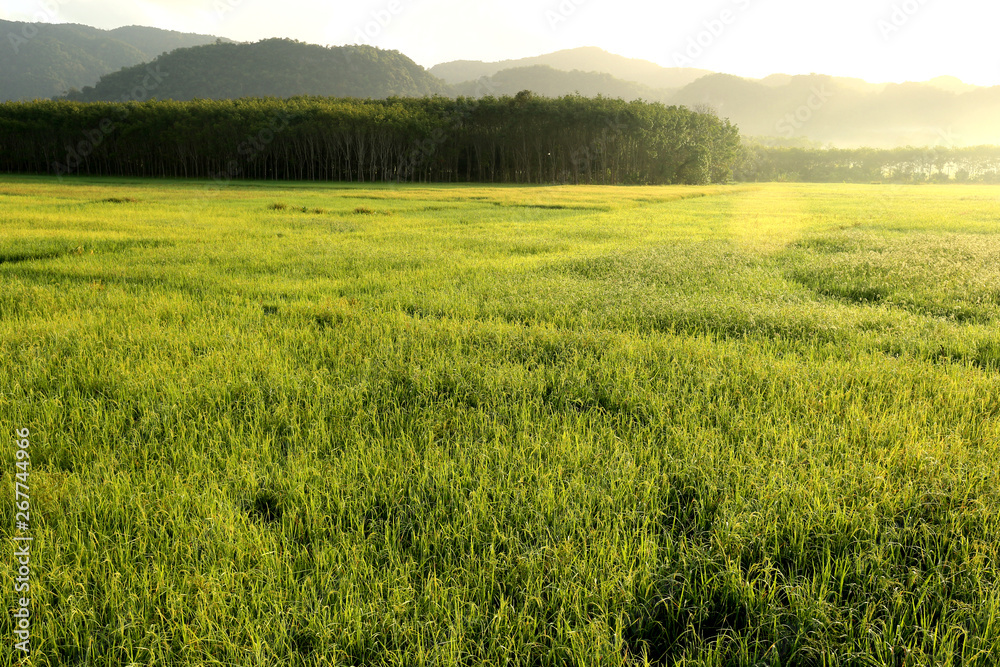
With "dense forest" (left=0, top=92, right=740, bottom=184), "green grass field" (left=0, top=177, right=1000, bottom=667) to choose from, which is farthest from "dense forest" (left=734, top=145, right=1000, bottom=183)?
"green grass field" (left=0, top=177, right=1000, bottom=667)

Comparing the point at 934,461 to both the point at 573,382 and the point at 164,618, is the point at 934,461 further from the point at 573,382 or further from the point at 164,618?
the point at 164,618

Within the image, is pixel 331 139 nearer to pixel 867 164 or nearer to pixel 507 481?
pixel 507 481

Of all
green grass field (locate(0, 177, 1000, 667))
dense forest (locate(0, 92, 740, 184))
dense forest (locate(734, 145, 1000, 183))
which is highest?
dense forest (locate(734, 145, 1000, 183))

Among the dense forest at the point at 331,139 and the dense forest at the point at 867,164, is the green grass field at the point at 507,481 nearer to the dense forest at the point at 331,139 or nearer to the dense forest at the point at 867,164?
the dense forest at the point at 331,139

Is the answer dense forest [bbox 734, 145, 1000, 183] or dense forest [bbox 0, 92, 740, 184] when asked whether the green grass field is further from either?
dense forest [bbox 734, 145, 1000, 183]

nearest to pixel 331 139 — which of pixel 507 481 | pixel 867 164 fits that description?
pixel 507 481

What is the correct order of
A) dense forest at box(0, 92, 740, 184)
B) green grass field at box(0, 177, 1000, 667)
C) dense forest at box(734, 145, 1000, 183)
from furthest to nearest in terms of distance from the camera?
dense forest at box(734, 145, 1000, 183) → dense forest at box(0, 92, 740, 184) → green grass field at box(0, 177, 1000, 667)

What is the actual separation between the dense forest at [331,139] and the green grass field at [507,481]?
84.4m

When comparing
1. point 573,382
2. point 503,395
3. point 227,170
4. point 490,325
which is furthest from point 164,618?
point 227,170

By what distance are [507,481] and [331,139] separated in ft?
299

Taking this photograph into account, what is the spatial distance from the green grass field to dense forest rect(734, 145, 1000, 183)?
556 ft

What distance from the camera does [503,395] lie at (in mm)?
4457

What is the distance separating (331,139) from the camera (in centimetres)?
8331

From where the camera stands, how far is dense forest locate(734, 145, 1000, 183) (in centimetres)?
15800
